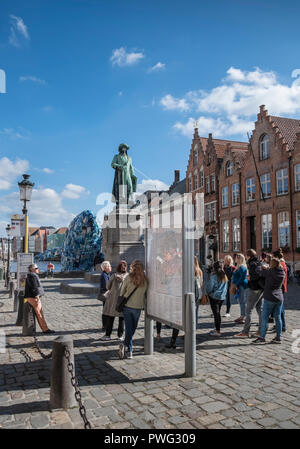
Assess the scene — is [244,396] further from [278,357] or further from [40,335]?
[40,335]

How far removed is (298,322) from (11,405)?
685 centimetres

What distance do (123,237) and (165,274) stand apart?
1035 centimetres

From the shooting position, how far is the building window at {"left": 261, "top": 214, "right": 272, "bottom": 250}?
25969 millimetres

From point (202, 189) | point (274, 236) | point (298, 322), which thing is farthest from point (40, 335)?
point (202, 189)

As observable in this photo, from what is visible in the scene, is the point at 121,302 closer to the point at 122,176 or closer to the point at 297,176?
the point at 122,176

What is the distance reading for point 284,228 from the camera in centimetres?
2448

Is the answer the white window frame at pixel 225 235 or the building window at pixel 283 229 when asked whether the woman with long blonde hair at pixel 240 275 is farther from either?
the white window frame at pixel 225 235

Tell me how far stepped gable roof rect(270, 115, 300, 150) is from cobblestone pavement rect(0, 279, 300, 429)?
71.4 ft

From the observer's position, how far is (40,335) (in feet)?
24.6

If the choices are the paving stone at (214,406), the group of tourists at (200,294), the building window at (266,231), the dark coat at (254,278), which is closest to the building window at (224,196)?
the building window at (266,231)

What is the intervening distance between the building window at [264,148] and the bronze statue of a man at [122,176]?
1372 centimetres

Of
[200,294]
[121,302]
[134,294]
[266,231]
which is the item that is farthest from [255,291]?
[266,231]

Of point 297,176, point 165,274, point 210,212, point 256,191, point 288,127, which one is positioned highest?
point 288,127

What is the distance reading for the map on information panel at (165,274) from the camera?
17.1 feet
